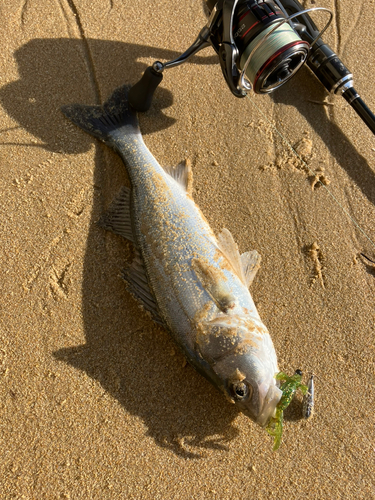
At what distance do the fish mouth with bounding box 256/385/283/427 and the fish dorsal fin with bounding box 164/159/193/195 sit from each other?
5.35 ft

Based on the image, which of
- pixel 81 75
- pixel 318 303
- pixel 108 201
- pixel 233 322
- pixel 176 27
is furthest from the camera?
pixel 176 27

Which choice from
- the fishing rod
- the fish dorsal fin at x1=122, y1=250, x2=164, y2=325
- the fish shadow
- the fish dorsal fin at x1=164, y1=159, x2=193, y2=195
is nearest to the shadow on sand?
the fish shadow

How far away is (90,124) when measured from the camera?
11.0 feet

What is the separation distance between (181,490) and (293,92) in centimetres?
345

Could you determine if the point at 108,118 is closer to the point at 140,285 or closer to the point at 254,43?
the point at 254,43

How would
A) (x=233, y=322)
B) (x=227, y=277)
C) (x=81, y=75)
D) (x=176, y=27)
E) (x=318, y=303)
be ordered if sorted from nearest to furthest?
(x=233, y=322) → (x=227, y=277) → (x=318, y=303) → (x=81, y=75) → (x=176, y=27)

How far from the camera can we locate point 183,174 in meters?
3.22

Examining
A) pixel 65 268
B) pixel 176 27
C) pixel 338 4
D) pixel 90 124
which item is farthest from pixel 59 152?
pixel 338 4

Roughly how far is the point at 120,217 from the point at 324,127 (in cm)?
205

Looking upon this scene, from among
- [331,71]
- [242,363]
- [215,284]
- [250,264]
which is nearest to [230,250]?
[250,264]

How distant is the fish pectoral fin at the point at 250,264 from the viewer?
2.92 m

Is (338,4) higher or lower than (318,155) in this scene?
higher

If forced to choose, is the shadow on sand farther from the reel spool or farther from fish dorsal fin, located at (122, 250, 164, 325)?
the reel spool

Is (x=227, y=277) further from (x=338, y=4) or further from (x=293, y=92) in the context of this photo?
(x=338, y=4)
